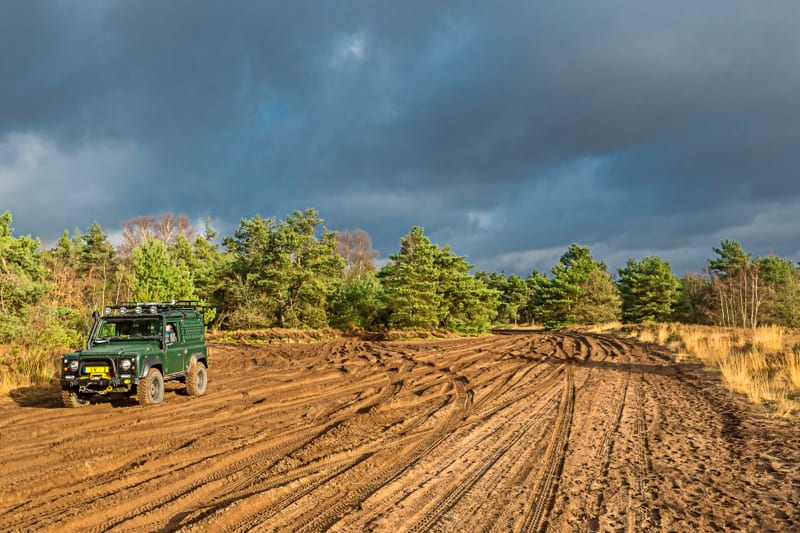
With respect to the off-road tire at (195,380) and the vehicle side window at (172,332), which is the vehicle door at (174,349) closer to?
the vehicle side window at (172,332)

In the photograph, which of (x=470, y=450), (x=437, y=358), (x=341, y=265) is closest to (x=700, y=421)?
(x=470, y=450)

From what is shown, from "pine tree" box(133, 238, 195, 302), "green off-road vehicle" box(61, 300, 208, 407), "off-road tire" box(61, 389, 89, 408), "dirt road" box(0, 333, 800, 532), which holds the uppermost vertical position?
"pine tree" box(133, 238, 195, 302)

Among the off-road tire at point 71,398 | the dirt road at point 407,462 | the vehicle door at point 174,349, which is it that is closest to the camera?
the dirt road at point 407,462

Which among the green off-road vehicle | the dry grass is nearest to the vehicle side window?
the green off-road vehicle

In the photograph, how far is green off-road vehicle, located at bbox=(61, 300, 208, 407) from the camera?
10.0m

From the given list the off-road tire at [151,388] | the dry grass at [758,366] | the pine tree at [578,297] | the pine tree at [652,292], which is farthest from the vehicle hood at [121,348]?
the pine tree at [652,292]

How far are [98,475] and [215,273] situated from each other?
3813 centimetres

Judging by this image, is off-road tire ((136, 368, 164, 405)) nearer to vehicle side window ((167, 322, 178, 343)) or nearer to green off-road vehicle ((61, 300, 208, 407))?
green off-road vehicle ((61, 300, 208, 407))

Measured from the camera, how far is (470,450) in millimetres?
7125

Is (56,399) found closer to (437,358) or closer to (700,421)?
(437,358)

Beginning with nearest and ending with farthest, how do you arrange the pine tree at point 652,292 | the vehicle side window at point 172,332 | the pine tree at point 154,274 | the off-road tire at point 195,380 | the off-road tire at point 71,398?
the off-road tire at point 71,398, the vehicle side window at point 172,332, the off-road tire at point 195,380, the pine tree at point 154,274, the pine tree at point 652,292

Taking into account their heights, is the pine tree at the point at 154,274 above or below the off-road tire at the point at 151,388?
above

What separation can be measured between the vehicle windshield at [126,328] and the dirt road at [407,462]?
5.52 feet

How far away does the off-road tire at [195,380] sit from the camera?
12.1 metres
